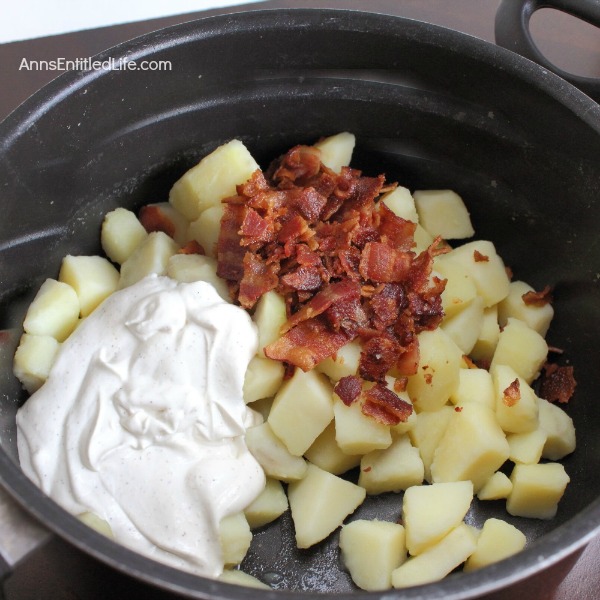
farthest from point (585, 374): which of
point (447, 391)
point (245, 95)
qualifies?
point (245, 95)

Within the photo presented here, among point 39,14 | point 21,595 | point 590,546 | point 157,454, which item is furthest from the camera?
point 39,14

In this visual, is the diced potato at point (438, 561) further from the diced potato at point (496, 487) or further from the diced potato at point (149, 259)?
the diced potato at point (149, 259)

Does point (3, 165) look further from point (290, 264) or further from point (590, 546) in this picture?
point (590, 546)

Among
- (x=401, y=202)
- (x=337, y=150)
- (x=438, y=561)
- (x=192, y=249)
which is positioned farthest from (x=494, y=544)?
(x=337, y=150)

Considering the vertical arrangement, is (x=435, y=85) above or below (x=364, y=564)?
above

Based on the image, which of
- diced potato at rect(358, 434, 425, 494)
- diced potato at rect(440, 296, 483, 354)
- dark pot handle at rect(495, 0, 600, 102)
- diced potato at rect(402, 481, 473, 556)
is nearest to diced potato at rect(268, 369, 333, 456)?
diced potato at rect(358, 434, 425, 494)

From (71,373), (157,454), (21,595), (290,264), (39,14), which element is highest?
(39,14)

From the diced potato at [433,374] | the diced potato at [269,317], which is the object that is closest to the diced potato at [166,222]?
the diced potato at [269,317]
